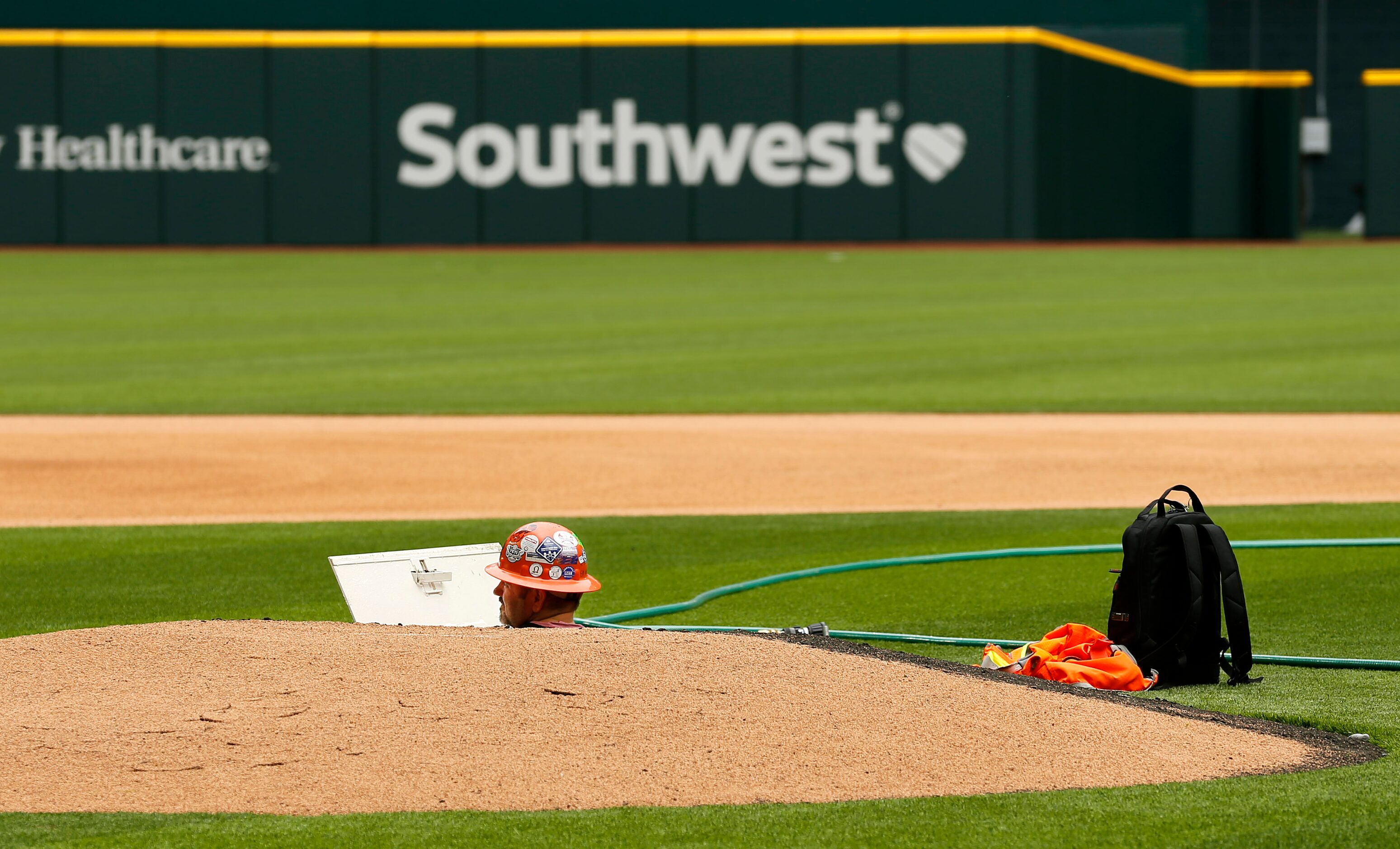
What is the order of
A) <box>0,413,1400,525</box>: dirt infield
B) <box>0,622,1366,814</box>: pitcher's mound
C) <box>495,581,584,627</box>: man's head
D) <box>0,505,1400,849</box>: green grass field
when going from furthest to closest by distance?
1. <box>0,413,1400,525</box>: dirt infield
2. <box>495,581,584,627</box>: man's head
3. <box>0,622,1366,814</box>: pitcher's mound
4. <box>0,505,1400,849</box>: green grass field

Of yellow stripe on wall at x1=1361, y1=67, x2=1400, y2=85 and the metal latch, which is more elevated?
yellow stripe on wall at x1=1361, y1=67, x2=1400, y2=85

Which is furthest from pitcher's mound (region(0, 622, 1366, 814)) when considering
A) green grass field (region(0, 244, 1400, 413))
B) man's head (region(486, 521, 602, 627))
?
green grass field (region(0, 244, 1400, 413))

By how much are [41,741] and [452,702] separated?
1.16 m

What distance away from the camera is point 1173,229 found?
36.8 m

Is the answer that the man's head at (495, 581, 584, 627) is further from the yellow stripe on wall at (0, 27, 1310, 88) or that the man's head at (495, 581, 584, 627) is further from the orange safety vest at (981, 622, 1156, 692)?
the yellow stripe on wall at (0, 27, 1310, 88)

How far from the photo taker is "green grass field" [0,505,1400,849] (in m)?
4.71

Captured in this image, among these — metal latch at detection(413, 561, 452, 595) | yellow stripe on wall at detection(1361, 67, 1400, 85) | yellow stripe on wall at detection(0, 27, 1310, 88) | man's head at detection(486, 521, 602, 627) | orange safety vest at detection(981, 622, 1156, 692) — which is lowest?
orange safety vest at detection(981, 622, 1156, 692)

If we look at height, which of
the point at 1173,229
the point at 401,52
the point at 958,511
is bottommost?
the point at 958,511

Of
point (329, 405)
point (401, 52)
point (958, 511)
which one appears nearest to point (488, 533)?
point (958, 511)

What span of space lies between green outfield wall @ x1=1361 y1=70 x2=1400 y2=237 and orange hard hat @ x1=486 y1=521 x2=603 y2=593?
3053cm

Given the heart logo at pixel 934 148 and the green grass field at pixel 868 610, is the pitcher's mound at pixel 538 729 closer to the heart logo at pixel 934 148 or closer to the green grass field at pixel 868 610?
the green grass field at pixel 868 610

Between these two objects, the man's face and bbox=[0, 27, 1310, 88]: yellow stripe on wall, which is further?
bbox=[0, 27, 1310, 88]: yellow stripe on wall

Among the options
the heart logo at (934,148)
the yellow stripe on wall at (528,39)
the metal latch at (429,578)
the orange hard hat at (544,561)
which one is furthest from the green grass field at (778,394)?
the yellow stripe on wall at (528,39)

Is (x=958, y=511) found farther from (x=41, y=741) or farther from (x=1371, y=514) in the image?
(x=41, y=741)
